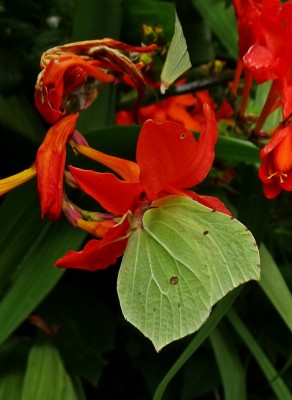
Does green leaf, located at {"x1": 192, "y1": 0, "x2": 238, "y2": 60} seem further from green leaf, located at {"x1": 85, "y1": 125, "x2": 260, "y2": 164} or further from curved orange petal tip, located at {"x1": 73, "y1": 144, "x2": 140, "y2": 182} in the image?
curved orange petal tip, located at {"x1": 73, "y1": 144, "x2": 140, "y2": 182}

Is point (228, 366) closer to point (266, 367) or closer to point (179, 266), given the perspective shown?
point (266, 367)

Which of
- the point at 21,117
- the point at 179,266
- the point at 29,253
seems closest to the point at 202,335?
the point at 179,266

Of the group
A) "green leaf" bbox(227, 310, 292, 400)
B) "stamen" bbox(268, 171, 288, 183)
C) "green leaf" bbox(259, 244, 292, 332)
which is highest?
"stamen" bbox(268, 171, 288, 183)

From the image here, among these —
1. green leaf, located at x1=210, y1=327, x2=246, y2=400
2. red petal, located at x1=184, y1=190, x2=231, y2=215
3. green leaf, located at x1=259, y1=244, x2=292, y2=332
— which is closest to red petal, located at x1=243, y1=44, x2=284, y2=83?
red petal, located at x1=184, y1=190, x2=231, y2=215

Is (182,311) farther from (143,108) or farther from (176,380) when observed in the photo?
(176,380)

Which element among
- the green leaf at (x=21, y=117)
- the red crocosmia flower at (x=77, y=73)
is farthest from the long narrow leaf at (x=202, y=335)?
the green leaf at (x=21, y=117)

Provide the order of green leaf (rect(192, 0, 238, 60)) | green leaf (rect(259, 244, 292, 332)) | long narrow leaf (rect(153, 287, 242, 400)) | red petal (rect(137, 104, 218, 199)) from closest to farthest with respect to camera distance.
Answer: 1. red petal (rect(137, 104, 218, 199))
2. long narrow leaf (rect(153, 287, 242, 400))
3. green leaf (rect(259, 244, 292, 332))
4. green leaf (rect(192, 0, 238, 60))
